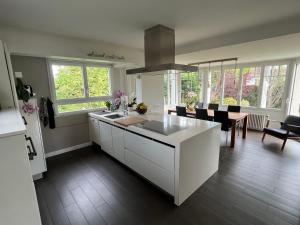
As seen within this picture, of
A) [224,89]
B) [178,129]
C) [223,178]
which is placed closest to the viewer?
[178,129]

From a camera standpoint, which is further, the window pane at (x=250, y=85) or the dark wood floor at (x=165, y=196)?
the window pane at (x=250, y=85)

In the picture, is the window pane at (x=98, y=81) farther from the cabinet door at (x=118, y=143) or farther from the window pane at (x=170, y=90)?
the window pane at (x=170, y=90)

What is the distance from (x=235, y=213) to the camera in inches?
72.9

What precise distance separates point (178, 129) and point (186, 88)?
4981 mm

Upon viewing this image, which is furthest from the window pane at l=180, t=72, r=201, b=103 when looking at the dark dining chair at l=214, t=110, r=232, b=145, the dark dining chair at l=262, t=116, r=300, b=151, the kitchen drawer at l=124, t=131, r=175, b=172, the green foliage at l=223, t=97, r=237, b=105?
the kitchen drawer at l=124, t=131, r=175, b=172

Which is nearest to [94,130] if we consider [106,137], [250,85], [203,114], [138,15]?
[106,137]

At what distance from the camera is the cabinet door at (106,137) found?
313 centimetres

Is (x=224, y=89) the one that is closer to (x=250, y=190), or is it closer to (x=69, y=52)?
Answer: (x=250, y=190)

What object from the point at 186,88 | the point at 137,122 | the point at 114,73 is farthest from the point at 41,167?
the point at 186,88

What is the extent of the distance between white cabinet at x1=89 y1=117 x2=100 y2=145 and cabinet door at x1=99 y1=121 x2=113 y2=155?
0.54 feet

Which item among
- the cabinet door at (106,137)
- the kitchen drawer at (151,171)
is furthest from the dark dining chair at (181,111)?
the kitchen drawer at (151,171)

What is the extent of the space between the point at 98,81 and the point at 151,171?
288 cm

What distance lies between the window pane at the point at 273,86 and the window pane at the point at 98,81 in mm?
5167

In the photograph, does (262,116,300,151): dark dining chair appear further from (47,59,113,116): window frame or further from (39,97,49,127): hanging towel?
(39,97,49,127): hanging towel
